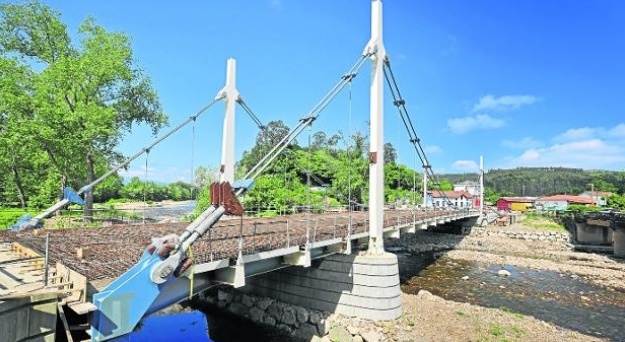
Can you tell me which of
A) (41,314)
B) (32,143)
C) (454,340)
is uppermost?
(32,143)

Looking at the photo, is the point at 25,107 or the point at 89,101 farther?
the point at 89,101

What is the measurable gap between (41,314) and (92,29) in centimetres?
2747

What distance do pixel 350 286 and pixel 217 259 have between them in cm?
839

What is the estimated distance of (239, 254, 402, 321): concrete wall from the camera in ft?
54.1

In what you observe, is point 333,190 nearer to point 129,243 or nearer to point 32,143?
point 32,143

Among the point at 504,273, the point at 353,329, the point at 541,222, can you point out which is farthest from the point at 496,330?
the point at 541,222

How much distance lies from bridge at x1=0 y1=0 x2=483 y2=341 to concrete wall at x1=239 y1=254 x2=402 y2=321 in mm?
43

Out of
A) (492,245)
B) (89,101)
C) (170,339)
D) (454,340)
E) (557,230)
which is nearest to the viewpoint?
(454,340)

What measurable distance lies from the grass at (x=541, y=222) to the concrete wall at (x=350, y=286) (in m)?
42.0

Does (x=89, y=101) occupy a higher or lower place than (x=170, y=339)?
higher

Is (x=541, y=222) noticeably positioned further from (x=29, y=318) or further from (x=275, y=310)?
(x=29, y=318)

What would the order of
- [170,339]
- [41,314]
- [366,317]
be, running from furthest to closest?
[170,339], [366,317], [41,314]

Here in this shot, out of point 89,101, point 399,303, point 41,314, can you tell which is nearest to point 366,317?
point 399,303

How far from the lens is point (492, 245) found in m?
45.0
